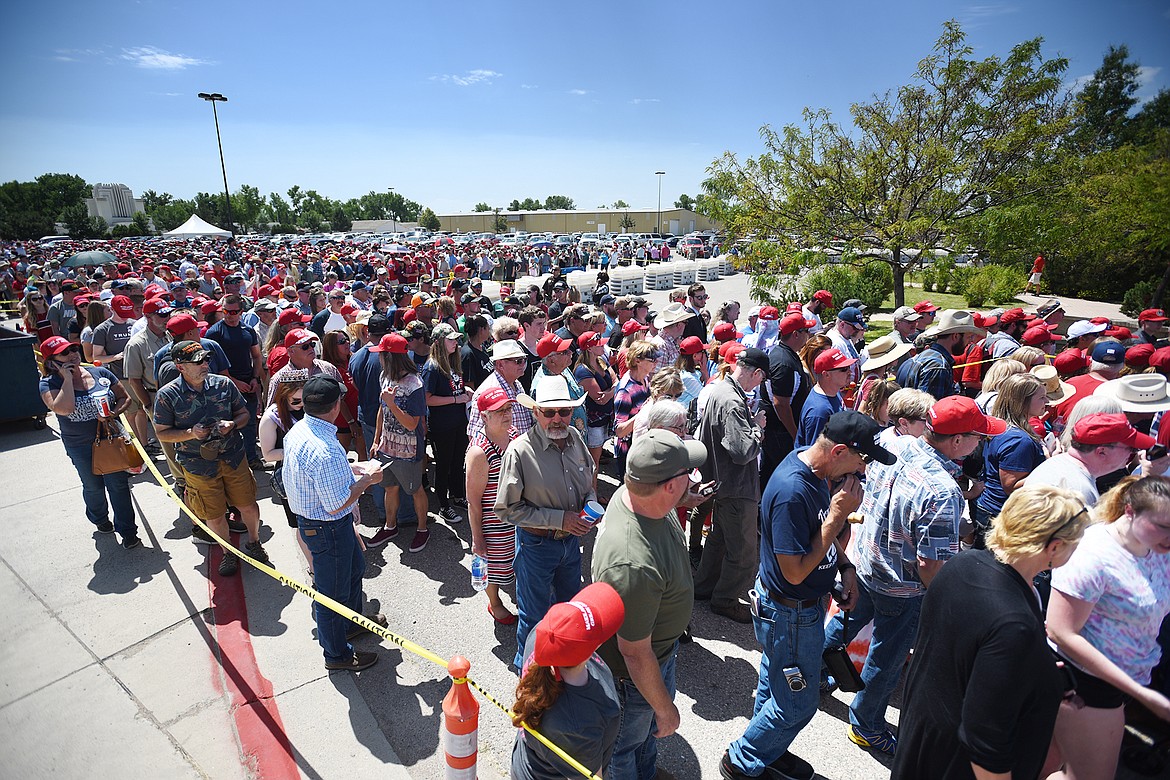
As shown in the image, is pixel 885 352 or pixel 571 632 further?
pixel 885 352

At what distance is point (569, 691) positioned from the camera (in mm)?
2033

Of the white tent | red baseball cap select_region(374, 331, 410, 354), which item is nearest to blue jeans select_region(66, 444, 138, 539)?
red baseball cap select_region(374, 331, 410, 354)

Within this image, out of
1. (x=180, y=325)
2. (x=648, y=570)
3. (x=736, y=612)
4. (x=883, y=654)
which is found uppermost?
(x=180, y=325)

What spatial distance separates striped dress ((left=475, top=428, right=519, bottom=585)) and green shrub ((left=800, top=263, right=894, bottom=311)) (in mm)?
12470

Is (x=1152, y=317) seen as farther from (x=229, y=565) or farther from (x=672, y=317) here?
(x=229, y=565)

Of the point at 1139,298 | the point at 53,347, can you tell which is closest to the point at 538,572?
the point at 53,347

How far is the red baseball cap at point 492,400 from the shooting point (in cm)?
414

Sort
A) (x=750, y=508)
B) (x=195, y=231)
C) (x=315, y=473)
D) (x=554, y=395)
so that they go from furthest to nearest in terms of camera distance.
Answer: (x=195, y=231) < (x=750, y=508) < (x=315, y=473) < (x=554, y=395)

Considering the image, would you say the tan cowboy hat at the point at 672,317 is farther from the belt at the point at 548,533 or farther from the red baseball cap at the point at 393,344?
the belt at the point at 548,533

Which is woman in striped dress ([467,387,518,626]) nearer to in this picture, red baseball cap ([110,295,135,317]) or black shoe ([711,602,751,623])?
black shoe ([711,602,751,623])

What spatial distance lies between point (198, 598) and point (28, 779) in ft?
5.67

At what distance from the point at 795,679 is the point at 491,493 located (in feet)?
7.98

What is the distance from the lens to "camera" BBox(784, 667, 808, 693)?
2.98 meters

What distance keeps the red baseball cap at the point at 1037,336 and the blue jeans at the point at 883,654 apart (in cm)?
555
